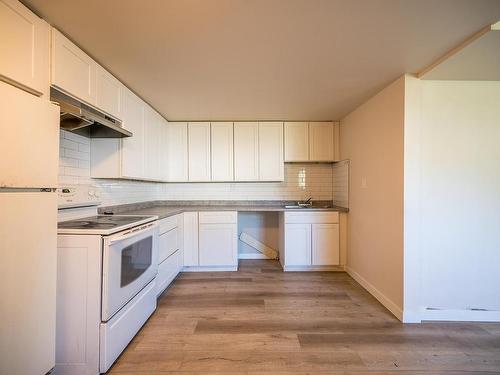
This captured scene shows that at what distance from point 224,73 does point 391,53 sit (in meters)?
1.33

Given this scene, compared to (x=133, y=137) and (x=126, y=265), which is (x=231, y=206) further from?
(x=126, y=265)

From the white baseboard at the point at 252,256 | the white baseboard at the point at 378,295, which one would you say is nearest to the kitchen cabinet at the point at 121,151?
the white baseboard at the point at 252,256

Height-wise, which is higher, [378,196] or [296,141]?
[296,141]

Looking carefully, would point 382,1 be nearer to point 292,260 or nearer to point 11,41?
point 11,41

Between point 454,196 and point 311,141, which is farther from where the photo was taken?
point 311,141

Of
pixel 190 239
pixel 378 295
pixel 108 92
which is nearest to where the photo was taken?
pixel 108 92

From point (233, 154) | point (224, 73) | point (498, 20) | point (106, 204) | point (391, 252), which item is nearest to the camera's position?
point (498, 20)

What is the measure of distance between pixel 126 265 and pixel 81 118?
1091 mm

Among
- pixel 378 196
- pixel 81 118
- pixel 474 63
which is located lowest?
pixel 378 196

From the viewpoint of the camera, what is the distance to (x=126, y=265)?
1.64 meters

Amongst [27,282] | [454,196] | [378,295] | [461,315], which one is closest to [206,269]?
[378,295]

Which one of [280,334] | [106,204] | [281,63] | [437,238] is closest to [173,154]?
[106,204]

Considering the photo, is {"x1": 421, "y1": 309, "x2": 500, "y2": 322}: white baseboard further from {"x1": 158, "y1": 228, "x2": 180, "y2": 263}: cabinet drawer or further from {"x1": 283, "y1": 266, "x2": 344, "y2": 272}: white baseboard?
{"x1": 158, "y1": 228, "x2": 180, "y2": 263}: cabinet drawer

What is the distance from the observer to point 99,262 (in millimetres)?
1426
